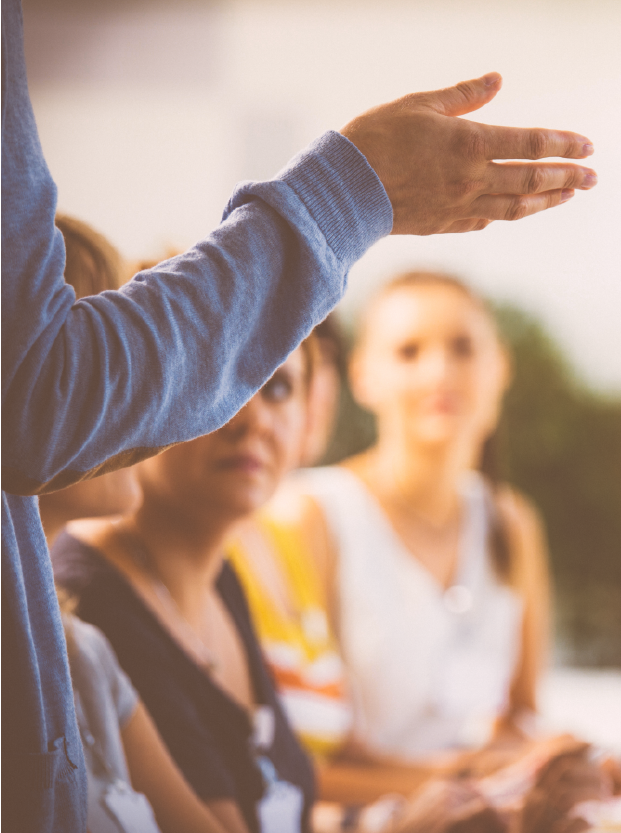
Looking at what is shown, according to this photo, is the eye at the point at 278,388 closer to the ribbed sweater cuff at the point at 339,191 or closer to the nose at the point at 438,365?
the ribbed sweater cuff at the point at 339,191

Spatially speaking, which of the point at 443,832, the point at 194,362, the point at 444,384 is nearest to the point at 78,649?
the point at 194,362

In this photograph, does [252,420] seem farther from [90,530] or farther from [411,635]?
[411,635]

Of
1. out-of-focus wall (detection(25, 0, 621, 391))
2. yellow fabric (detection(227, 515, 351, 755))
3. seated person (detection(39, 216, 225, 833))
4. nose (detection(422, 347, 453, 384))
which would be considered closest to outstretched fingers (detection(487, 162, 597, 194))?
seated person (detection(39, 216, 225, 833))

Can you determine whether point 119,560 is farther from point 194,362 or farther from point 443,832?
point 443,832

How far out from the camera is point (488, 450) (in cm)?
167

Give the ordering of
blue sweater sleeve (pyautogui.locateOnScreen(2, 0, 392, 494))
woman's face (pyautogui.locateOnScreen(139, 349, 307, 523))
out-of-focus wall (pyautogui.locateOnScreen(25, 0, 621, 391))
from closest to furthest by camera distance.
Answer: blue sweater sleeve (pyautogui.locateOnScreen(2, 0, 392, 494)) → woman's face (pyautogui.locateOnScreen(139, 349, 307, 523)) → out-of-focus wall (pyautogui.locateOnScreen(25, 0, 621, 391))

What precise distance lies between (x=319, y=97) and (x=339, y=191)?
1.92 m

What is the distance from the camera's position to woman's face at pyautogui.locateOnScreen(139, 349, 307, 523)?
0.87 m

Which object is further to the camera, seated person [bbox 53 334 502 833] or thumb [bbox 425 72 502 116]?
seated person [bbox 53 334 502 833]

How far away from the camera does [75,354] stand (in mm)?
384

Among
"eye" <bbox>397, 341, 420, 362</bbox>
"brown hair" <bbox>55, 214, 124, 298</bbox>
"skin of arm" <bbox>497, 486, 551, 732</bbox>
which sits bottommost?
"skin of arm" <bbox>497, 486, 551, 732</bbox>

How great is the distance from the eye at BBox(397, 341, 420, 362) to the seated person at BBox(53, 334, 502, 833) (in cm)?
49

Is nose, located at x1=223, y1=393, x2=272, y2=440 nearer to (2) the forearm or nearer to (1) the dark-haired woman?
(2) the forearm

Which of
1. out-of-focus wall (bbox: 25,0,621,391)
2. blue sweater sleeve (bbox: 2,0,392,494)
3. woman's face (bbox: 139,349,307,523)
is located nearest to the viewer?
blue sweater sleeve (bbox: 2,0,392,494)
